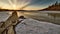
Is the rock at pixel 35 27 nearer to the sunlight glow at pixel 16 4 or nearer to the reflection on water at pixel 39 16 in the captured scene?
the reflection on water at pixel 39 16

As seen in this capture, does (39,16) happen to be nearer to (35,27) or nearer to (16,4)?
(35,27)

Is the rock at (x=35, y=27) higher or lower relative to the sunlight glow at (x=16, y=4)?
lower

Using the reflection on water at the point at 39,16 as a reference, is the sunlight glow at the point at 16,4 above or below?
above

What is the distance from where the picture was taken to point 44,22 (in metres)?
1.14

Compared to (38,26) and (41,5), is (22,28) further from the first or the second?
(41,5)

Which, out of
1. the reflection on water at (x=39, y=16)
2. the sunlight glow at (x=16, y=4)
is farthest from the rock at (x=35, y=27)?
the sunlight glow at (x=16, y=4)

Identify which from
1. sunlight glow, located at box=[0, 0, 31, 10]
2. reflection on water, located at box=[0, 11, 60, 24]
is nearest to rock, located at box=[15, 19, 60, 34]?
reflection on water, located at box=[0, 11, 60, 24]

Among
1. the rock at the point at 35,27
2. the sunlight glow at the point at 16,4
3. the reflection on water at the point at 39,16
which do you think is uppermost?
the sunlight glow at the point at 16,4

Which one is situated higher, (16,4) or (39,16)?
(16,4)

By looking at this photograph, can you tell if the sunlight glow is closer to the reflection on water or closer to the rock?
the reflection on water

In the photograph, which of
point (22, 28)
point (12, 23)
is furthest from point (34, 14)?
point (12, 23)

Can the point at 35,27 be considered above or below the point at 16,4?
below

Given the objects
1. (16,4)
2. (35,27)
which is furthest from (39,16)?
(16,4)

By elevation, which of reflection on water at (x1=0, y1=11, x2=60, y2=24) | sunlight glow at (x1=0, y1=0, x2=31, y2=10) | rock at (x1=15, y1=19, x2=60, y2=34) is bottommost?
rock at (x1=15, y1=19, x2=60, y2=34)
